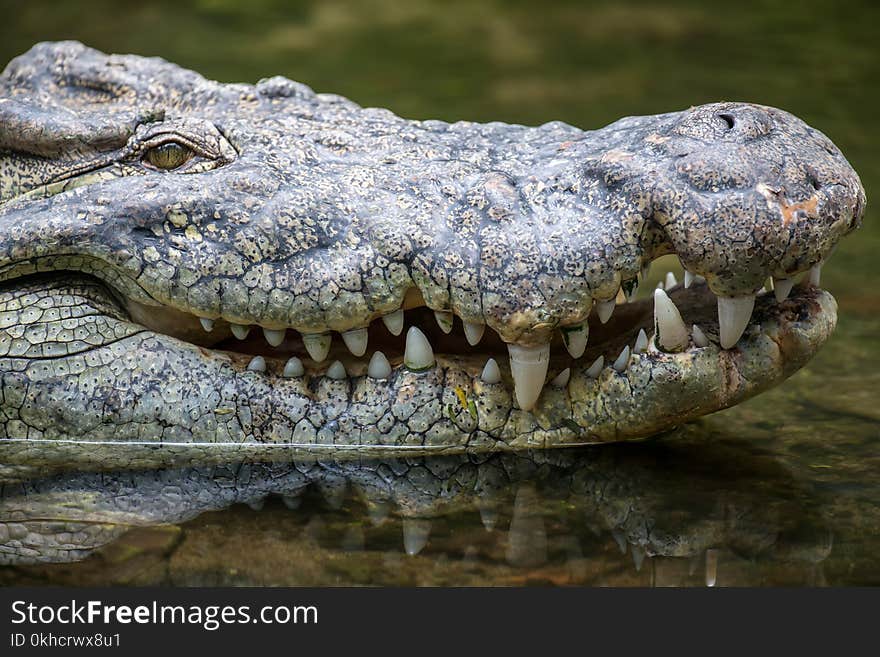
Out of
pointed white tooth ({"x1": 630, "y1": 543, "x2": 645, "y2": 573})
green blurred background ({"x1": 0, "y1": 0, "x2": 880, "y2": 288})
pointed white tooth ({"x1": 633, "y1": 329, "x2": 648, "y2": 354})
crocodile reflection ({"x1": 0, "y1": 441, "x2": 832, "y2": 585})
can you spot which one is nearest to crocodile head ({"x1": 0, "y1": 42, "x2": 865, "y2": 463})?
pointed white tooth ({"x1": 633, "y1": 329, "x2": 648, "y2": 354})

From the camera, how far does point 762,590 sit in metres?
2.63

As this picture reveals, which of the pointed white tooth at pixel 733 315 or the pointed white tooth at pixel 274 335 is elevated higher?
the pointed white tooth at pixel 274 335

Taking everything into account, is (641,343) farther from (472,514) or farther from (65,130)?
(65,130)

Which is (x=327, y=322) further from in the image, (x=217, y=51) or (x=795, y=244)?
(x=217, y=51)

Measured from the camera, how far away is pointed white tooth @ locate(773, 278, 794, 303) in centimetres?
323

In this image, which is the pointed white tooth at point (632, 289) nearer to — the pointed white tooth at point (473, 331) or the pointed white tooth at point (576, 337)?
the pointed white tooth at point (576, 337)

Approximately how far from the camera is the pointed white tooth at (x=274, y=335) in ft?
11.0

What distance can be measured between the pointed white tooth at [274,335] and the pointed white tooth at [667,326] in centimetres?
107

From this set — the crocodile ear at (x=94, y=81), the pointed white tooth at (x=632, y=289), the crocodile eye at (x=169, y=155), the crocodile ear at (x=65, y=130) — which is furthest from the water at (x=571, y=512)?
the crocodile ear at (x=94, y=81)

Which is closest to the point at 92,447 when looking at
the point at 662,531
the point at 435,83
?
the point at 662,531

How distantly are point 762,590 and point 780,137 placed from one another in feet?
4.17

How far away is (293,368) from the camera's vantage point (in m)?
3.43

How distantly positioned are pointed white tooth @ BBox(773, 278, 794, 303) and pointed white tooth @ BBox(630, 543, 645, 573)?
876 mm

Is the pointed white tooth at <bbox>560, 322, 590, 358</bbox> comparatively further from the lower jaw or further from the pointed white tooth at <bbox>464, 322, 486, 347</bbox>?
the pointed white tooth at <bbox>464, 322, 486, 347</bbox>
